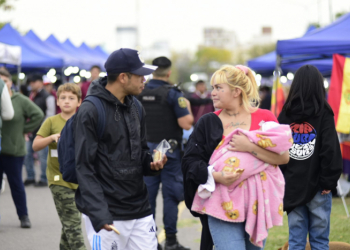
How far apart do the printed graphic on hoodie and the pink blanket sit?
1.04 meters

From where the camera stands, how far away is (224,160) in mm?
3535

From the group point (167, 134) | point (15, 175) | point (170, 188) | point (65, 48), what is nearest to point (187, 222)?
point (170, 188)

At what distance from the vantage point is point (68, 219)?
16.3ft

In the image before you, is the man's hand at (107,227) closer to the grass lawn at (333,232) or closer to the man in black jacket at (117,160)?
the man in black jacket at (117,160)

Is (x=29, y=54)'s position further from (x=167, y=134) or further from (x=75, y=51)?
(x=167, y=134)

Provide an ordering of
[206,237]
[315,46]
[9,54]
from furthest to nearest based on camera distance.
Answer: [9,54]
[315,46]
[206,237]

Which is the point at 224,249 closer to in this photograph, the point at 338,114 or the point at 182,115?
the point at 182,115

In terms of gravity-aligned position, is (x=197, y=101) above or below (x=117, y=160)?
below

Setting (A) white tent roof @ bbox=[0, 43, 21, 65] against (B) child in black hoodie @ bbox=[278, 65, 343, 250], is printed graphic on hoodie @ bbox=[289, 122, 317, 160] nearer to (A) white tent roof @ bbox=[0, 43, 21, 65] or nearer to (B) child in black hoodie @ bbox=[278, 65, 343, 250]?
(B) child in black hoodie @ bbox=[278, 65, 343, 250]

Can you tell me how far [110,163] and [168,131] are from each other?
9.70ft

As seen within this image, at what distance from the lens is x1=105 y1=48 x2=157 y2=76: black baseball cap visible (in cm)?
350

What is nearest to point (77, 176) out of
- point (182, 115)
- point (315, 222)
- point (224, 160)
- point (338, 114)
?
point (224, 160)

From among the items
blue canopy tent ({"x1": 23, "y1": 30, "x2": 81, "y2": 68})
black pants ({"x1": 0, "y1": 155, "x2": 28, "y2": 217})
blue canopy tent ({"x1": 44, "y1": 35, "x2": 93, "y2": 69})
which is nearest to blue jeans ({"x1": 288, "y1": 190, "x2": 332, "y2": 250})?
black pants ({"x1": 0, "y1": 155, "x2": 28, "y2": 217})

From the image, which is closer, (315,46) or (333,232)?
(333,232)
